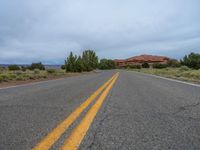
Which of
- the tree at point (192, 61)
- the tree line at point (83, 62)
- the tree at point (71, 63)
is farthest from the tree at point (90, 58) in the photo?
the tree at point (192, 61)

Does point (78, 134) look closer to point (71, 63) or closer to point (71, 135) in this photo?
→ point (71, 135)

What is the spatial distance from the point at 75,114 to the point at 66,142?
65.5 inches

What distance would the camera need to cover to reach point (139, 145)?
271 centimetres

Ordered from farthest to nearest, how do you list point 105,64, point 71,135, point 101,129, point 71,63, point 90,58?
point 105,64 < point 90,58 < point 71,63 < point 101,129 < point 71,135

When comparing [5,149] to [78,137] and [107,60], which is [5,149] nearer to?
[78,137]

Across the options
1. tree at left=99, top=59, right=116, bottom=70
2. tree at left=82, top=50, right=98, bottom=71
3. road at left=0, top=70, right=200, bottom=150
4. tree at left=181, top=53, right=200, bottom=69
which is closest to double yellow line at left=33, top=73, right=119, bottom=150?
road at left=0, top=70, right=200, bottom=150

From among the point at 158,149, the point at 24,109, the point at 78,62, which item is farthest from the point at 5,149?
the point at 78,62

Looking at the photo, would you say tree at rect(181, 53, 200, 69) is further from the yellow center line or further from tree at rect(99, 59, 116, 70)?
the yellow center line

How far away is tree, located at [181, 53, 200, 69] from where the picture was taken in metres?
89.2

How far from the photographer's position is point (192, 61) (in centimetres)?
9269

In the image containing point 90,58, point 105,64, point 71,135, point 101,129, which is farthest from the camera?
point 105,64

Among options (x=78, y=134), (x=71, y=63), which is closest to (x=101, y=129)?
(x=78, y=134)

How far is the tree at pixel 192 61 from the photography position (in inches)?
3514

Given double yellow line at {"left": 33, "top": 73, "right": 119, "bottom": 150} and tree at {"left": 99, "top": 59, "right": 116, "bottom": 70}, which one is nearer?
double yellow line at {"left": 33, "top": 73, "right": 119, "bottom": 150}
